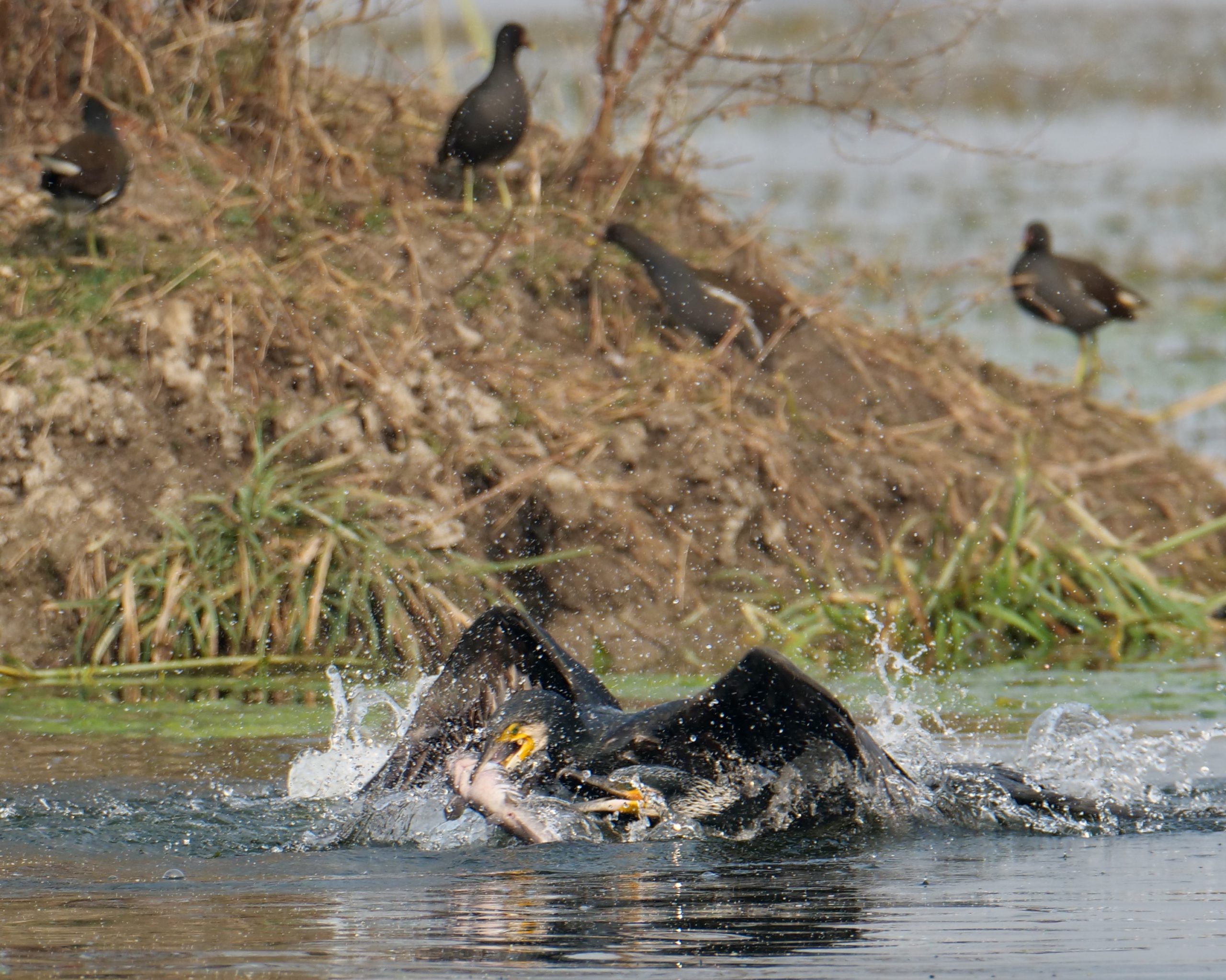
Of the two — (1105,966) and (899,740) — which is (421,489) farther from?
(1105,966)

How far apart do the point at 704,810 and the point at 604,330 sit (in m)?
4.27

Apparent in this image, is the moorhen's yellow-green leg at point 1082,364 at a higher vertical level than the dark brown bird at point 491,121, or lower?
lower

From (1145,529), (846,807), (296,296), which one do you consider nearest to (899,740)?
(846,807)

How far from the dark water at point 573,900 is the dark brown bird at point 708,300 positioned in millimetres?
3704

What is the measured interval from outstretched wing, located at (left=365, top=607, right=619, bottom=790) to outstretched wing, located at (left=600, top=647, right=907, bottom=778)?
0.36 metres

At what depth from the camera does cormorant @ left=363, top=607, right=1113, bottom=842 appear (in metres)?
3.98

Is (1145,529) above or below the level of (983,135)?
below

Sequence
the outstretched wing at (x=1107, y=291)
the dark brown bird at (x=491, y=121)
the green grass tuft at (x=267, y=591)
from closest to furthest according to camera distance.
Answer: the green grass tuft at (x=267, y=591)
the dark brown bird at (x=491, y=121)
the outstretched wing at (x=1107, y=291)

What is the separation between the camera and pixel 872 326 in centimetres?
897

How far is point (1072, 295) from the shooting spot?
9.56 metres

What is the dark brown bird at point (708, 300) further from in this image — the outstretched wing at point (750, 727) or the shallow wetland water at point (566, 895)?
the outstretched wing at point (750, 727)

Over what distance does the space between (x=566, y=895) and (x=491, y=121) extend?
5250 millimetres

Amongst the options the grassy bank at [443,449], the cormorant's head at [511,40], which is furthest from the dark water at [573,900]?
the cormorant's head at [511,40]

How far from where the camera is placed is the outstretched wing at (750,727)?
3889 mm
